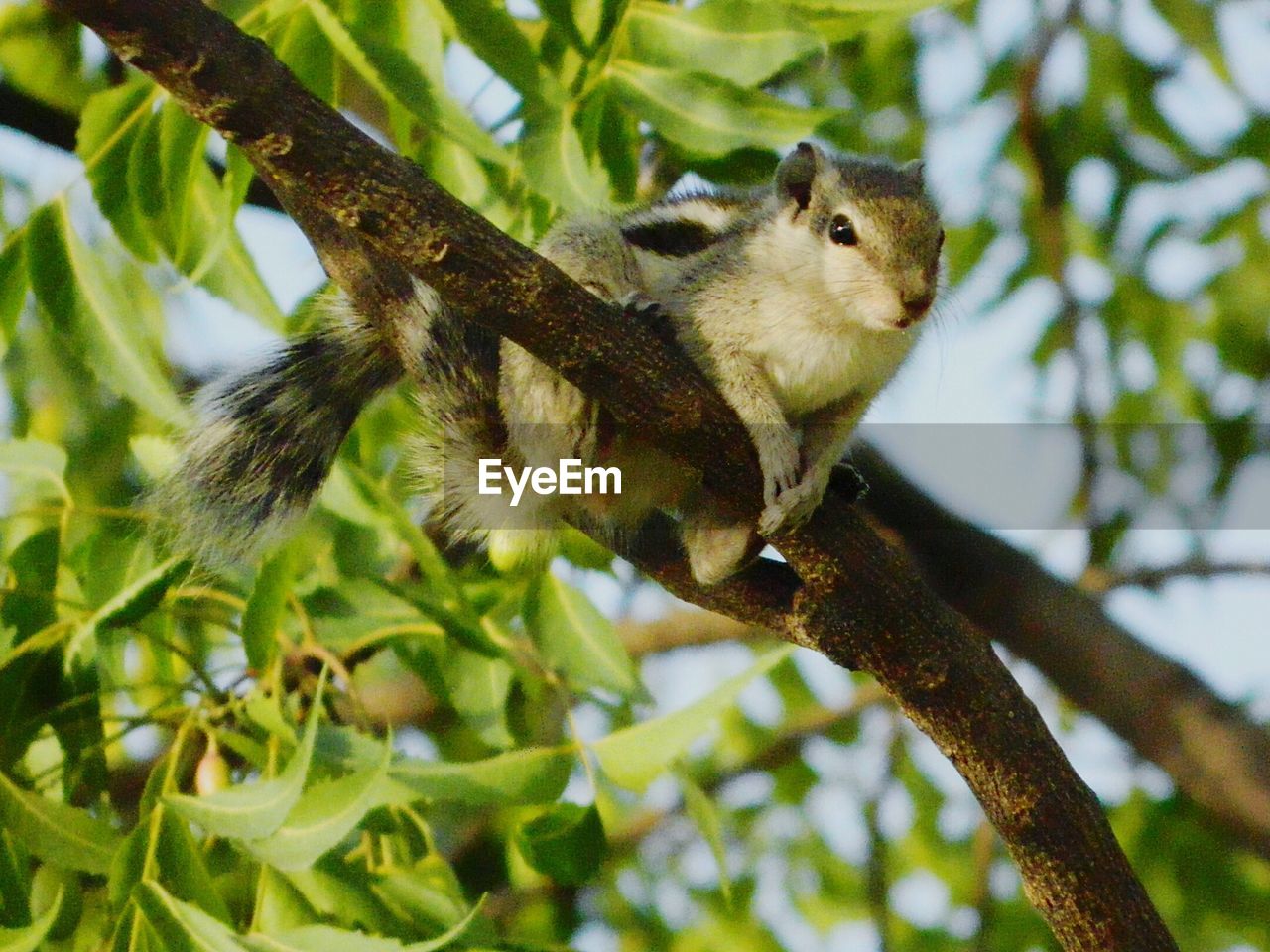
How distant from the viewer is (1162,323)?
4.66 metres

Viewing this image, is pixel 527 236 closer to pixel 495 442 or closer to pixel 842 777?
pixel 495 442

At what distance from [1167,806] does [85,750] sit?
3.19 m

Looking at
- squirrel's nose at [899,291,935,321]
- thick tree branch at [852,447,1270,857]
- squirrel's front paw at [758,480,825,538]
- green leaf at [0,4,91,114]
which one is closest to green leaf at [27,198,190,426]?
squirrel's front paw at [758,480,825,538]

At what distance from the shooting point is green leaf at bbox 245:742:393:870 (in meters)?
2.12

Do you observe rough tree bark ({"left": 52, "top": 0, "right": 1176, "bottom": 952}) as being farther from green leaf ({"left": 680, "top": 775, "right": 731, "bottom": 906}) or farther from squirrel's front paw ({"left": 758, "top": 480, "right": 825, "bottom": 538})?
green leaf ({"left": 680, "top": 775, "right": 731, "bottom": 906})

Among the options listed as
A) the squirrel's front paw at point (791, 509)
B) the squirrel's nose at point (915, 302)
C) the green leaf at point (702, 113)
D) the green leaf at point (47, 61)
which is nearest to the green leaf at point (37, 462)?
the green leaf at point (702, 113)

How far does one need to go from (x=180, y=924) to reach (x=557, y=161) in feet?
4.14

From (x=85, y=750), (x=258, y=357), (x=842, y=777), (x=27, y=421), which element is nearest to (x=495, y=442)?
(x=258, y=357)

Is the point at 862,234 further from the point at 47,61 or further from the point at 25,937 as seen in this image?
the point at 47,61

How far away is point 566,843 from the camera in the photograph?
8.14 ft

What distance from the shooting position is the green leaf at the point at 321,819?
2.12 metres

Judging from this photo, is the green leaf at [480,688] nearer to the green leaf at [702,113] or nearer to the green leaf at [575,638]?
the green leaf at [575,638]

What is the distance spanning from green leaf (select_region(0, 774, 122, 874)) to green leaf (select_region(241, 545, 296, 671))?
1.13 ft

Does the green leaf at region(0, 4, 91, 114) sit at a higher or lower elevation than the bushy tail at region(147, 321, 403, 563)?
higher
